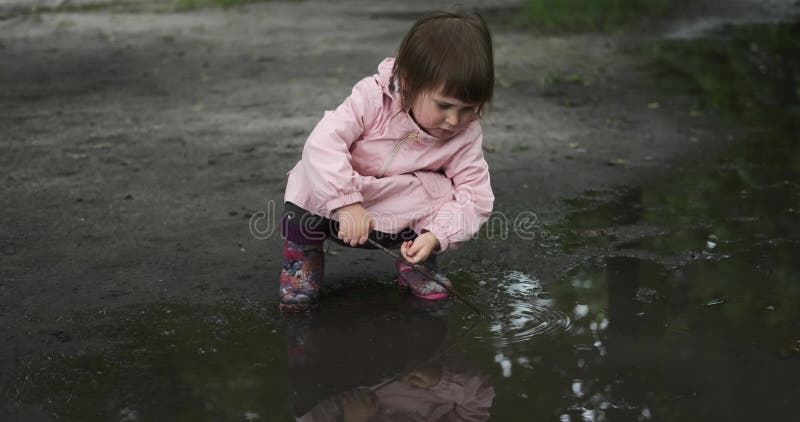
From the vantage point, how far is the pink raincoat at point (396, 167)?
10.0ft

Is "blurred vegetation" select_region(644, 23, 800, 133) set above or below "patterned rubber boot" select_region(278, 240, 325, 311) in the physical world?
below

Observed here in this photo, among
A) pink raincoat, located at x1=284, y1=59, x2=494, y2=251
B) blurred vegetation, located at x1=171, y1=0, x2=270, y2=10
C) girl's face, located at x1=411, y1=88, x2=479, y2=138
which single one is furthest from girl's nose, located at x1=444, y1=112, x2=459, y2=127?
blurred vegetation, located at x1=171, y1=0, x2=270, y2=10

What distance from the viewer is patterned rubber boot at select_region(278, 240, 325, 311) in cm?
313

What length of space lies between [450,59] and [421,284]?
0.80m

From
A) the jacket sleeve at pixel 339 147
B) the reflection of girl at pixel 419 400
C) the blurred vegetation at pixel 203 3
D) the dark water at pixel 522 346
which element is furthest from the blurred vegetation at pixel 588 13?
the reflection of girl at pixel 419 400

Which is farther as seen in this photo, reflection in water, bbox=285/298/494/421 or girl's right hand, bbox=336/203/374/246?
girl's right hand, bbox=336/203/374/246

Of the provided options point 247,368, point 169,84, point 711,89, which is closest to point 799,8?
point 711,89

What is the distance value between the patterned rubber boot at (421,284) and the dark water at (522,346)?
0.04 metres

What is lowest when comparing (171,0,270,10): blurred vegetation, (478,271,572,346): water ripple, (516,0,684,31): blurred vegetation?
(171,0,270,10): blurred vegetation

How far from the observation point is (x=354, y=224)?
9.62 ft

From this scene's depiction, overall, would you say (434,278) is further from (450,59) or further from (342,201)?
(450,59)

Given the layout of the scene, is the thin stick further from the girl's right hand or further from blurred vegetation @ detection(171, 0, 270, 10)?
blurred vegetation @ detection(171, 0, 270, 10)

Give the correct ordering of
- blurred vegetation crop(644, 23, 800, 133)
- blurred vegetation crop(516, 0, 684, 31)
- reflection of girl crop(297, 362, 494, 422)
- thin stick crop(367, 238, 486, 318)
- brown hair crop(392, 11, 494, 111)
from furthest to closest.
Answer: blurred vegetation crop(516, 0, 684, 31) < blurred vegetation crop(644, 23, 800, 133) < thin stick crop(367, 238, 486, 318) < brown hair crop(392, 11, 494, 111) < reflection of girl crop(297, 362, 494, 422)

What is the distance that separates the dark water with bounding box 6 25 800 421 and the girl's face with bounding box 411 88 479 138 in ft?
1.97
